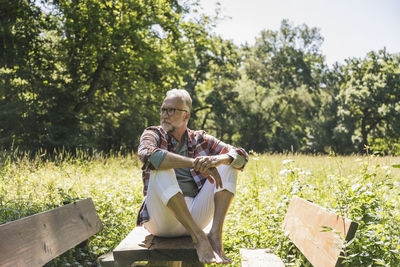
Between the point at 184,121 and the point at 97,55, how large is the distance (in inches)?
545

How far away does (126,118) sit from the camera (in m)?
20.4

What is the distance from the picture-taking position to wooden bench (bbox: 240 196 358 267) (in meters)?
2.23

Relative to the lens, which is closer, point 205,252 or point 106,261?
point 205,252

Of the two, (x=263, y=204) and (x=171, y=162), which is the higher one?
(x=171, y=162)

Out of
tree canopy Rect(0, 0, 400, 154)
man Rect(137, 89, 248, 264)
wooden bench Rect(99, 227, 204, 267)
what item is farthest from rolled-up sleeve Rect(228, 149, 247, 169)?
tree canopy Rect(0, 0, 400, 154)

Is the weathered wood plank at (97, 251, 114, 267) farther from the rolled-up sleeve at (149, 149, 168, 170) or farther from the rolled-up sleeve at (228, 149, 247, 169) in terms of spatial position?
the rolled-up sleeve at (228, 149, 247, 169)

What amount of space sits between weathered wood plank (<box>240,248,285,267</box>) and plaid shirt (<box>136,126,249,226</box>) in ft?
2.52

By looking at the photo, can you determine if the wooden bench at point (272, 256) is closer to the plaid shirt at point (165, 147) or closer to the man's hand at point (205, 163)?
the plaid shirt at point (165, 147)

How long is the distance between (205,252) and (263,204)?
3.17 m

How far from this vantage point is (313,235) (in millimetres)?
2742

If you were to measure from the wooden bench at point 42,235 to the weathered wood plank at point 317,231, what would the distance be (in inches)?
75.6

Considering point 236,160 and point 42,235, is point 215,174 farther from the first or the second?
point 42,235

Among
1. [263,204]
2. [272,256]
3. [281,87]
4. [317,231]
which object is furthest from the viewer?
[281,87]

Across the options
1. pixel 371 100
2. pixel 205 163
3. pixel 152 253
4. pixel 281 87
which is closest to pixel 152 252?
pixel 152 253
